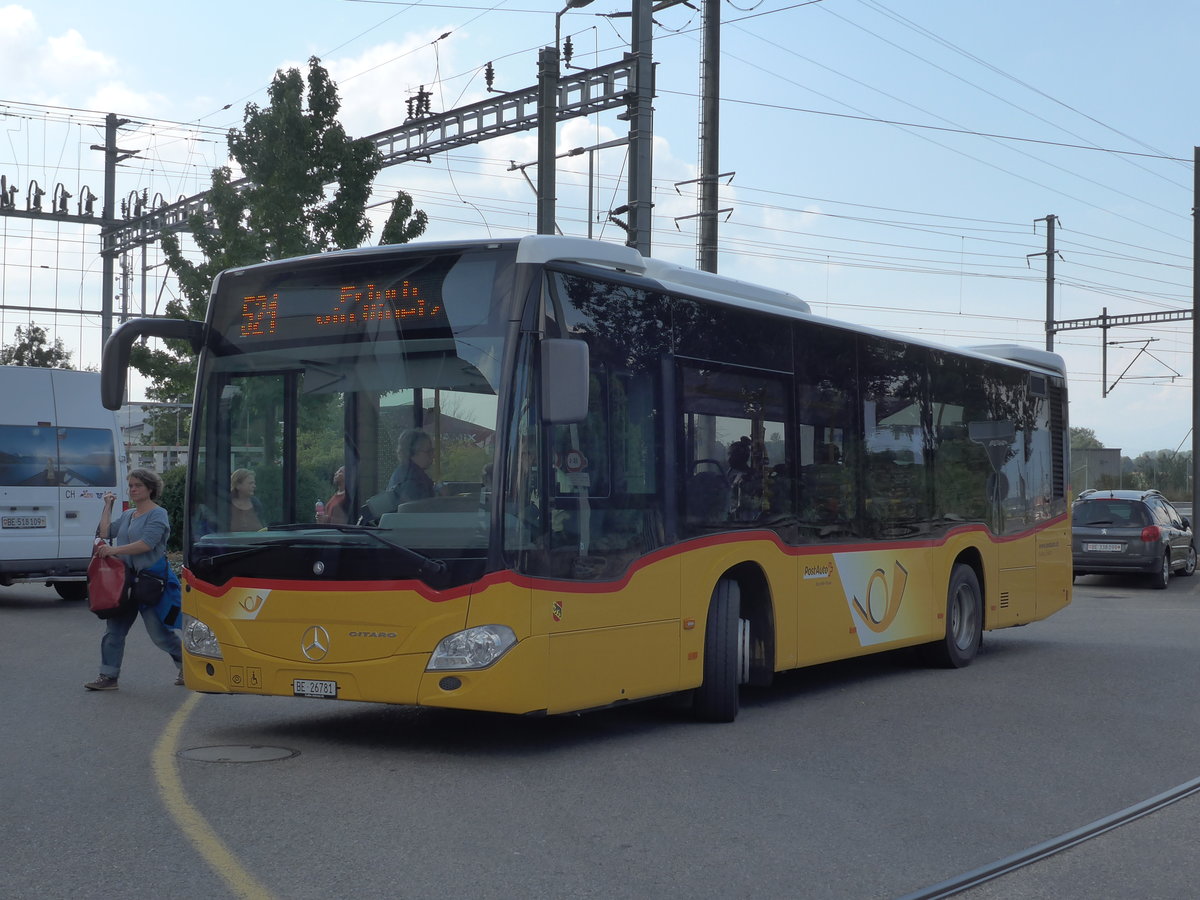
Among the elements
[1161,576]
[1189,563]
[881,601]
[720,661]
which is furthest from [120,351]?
[1189,563]

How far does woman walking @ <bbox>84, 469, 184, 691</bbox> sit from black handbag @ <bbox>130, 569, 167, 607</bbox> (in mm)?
63

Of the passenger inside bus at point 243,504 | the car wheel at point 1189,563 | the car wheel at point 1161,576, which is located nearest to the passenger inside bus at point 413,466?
the passenger inside bus at point 243,504

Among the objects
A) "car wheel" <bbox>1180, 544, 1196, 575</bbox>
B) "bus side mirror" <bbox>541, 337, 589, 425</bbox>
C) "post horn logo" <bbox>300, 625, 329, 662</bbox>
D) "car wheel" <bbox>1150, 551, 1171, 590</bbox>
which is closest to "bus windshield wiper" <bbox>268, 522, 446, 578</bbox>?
"post horn logo" <bbox>300, 625, 329, 662</bbox>

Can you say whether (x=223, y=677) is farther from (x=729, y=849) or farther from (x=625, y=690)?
(x=729, y=849)

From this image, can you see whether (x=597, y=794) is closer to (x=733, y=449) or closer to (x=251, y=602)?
(x=251, y=602)

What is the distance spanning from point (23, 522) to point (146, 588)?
8.67m

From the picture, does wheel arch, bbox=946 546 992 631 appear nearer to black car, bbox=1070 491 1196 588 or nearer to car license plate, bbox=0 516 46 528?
car license plate, bbox=0 516 46 528

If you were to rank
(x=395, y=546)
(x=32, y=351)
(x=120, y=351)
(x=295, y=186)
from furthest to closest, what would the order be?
(x=32, y=351), (x=295, y=186), (x=120, y=351), (x=395, y=546)

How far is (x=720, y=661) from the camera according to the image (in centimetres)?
977

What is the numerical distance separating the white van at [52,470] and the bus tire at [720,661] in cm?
1180

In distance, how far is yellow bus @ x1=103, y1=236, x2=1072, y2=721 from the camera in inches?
320

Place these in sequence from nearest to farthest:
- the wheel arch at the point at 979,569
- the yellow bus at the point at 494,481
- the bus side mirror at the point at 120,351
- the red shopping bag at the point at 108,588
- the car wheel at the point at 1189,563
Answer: the yellow bus at the point at 494,481, the bus side mirror at the point at 120,351, the red shopping bag at the point at 108,588, the wheel arch at the point at 979,569, the car wheel at the point at 1189,563

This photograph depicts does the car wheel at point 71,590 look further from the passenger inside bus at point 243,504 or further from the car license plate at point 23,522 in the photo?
the passenger inside bus at point 243,504

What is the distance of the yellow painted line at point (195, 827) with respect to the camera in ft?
18.1
